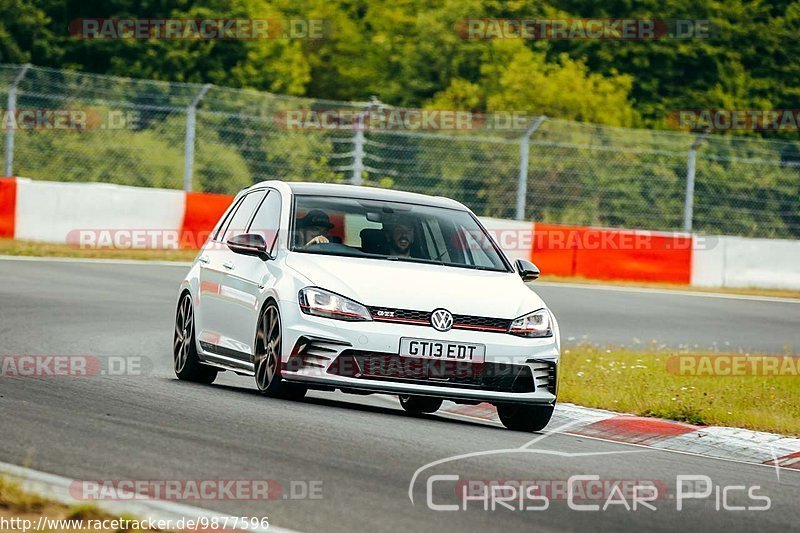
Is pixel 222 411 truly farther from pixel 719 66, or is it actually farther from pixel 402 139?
pixel 719 66

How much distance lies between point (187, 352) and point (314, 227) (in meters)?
1.67

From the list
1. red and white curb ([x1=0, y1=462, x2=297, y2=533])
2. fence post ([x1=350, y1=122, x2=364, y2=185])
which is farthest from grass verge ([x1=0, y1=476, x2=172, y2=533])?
fence post ([x1=350, y1=122, x2=364, y2=185])

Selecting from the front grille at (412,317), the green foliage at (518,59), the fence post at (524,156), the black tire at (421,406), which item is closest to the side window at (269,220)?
the front grille at (412,317)

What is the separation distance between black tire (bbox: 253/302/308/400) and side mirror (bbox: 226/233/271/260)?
476 mm

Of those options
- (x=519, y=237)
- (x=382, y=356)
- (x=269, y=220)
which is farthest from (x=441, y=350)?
(x=519, y=237)

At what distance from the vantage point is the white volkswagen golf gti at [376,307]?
32.1 ft

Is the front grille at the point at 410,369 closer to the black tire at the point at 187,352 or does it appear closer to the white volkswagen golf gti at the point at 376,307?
the white volkswagen golf gti at the point at 376,307

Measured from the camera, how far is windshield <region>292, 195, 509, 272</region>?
10.8 m

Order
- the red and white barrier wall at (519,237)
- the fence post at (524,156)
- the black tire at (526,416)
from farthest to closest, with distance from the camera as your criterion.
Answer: the fence post at (524,156), the red and white barrier wall at (519,237), the black tire at (526,416)

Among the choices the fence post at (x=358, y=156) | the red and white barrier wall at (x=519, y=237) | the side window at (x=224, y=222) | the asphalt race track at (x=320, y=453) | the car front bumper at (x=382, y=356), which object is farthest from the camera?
the fence post at (x=358, y=156)

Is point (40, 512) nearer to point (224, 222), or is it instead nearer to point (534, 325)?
point (534, 325)

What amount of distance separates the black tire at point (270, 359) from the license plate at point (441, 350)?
0.80 meters

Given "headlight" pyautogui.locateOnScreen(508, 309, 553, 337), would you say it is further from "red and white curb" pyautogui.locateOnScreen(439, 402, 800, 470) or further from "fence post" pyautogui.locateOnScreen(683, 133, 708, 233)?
"fence post" pyautogui.locateOnScreen(683, 133, 708, 233)

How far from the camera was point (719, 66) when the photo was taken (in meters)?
53.3
